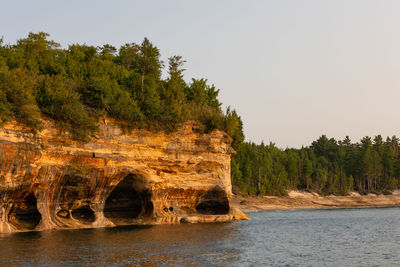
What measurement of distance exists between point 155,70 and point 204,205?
17119 millimetres

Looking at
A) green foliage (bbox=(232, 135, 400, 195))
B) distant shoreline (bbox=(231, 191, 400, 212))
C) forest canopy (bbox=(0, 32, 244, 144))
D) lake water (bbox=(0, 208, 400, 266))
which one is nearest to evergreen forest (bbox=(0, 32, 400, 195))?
forest canopy (bbox=(0, 32, 244, 144))

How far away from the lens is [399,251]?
27641 mm

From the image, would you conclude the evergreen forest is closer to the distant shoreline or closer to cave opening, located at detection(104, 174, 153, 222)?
cave opening, located at detection(104, 174, 153, 222)

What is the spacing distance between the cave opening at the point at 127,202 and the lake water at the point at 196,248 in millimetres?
4741

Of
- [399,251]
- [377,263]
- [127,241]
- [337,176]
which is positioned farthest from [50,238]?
[337,176]

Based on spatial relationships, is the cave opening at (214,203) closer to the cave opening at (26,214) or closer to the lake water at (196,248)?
the lake water at (196,248)

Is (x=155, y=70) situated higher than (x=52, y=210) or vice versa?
(x=155, y=70)

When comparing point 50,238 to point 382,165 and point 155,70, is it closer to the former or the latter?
point 155,70

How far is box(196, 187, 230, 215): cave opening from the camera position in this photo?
46188 millimetres

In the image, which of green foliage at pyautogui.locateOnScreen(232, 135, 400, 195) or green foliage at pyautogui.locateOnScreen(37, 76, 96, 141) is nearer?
green foliage at pyautogui.locateOnScreen(37, 76, 96, 141)

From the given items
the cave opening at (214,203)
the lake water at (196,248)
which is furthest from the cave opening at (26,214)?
the cave opening at (214,203)

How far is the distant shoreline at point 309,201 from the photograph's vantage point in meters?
86.9

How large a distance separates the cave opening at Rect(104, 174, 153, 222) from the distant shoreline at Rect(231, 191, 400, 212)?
1541 inches

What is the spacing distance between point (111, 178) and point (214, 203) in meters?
14.0
